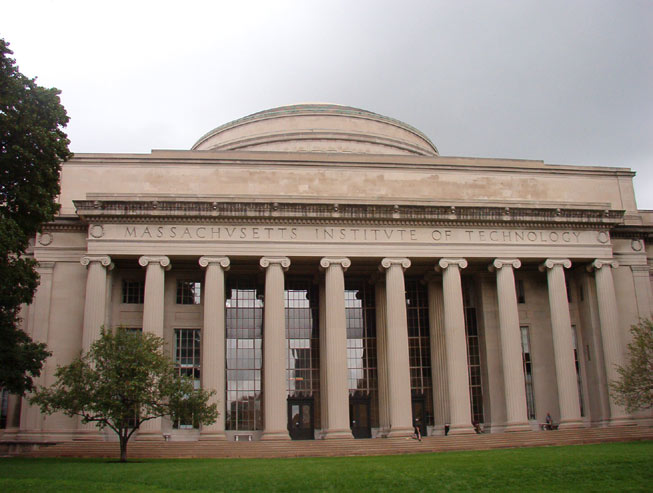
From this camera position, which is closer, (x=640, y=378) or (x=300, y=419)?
(x=640, y=378)

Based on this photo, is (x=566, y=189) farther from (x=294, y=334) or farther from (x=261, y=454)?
(x=261, y=454)

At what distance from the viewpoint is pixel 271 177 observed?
43750 mm

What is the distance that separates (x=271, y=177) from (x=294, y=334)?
9.50m

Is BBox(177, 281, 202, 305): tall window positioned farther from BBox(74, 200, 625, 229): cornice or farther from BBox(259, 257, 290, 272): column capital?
BBox(259, 257, 290, 272): column capital

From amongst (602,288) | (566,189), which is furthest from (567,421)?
(566,189)

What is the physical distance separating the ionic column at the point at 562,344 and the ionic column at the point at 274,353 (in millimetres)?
15300

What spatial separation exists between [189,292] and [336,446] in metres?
13.3

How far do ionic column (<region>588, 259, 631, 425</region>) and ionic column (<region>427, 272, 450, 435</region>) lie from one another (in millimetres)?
9045

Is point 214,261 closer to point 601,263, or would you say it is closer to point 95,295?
point 95,295

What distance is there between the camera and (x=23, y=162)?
26.9 m

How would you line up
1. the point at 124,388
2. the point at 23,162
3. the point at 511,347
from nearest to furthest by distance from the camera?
the point at 23,162, the point at 124,388, the point at 511,347

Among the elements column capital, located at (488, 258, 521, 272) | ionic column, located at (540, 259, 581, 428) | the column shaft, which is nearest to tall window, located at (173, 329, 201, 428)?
column capital, located at (488, 258, 521, 272)

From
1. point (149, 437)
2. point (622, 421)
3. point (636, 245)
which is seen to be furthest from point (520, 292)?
point (149, 437)

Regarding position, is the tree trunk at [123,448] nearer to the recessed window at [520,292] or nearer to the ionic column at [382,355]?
the ionic column at [382,355]
